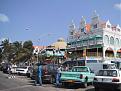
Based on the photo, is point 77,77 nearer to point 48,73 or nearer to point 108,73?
point 108,73

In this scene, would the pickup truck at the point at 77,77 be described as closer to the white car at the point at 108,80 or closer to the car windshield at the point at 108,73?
the white car at the point at 108,80

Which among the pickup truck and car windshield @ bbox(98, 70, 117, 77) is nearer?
car windshield @ bbox(98, 70, 117, 77)

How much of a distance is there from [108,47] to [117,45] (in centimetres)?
479

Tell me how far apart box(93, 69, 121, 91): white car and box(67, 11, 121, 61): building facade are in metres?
38.8

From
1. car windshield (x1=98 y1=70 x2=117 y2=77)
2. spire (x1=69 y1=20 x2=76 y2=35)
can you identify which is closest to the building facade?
spire (x1=69 y1=20 x2=76 y2=35)

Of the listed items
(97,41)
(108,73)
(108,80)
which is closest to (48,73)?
(108,73)

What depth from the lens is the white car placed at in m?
16.0

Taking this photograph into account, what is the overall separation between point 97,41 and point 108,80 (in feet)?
140

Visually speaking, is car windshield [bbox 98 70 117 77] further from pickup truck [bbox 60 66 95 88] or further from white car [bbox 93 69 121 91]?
pickup truck [bbox 60 66 95 88]

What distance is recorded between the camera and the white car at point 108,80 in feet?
52.7

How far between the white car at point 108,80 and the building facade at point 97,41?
3880 centimetres

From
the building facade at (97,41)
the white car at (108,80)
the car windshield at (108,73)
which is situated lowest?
the white car at (108,80)

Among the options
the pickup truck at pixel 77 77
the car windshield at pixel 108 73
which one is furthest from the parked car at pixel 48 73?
the car windshield at pixel 108 73

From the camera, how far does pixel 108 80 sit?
16.4 metres
